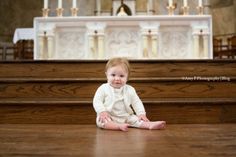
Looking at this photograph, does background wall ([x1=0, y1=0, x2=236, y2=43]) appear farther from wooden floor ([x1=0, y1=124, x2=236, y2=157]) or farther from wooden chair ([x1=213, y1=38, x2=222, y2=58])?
wooden floor ([x1=0, y1=124, x2=236, y2=157])

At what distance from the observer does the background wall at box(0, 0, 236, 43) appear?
9.66 meters

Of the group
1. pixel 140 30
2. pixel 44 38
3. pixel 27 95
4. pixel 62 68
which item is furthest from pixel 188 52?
pixel 27 95

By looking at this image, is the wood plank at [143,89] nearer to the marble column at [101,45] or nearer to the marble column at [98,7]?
the marble column at [101,45]

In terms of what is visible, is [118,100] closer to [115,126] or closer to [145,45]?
[115,126]

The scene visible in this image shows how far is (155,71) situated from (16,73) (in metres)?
1.41

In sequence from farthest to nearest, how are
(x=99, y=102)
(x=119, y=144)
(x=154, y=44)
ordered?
(x=154, y=44), (x=99, y=102), (x=119, y=144)

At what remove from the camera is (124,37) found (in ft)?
20.5

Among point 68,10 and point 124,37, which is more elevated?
point 68,10

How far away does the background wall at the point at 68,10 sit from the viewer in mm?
9656

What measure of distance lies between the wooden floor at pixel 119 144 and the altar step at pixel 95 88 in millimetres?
789

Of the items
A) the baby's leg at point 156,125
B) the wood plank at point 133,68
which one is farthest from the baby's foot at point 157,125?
the wood plank at point 133,68

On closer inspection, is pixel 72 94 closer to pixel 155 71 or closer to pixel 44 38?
pixel 155 71

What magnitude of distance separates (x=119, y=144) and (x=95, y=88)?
61.7 inches

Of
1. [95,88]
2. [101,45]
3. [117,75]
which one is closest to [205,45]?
[101,45]
